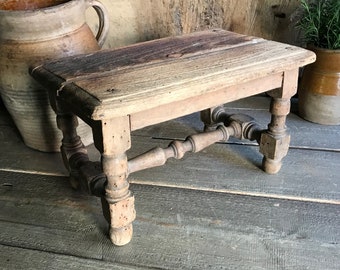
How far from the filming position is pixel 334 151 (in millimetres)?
1131

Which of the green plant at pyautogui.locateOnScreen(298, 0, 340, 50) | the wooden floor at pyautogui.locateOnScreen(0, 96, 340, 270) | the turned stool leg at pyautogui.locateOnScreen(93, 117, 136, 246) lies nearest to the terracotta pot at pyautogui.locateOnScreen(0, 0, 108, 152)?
the wooden floor at pyautogui.locateOnScreen(0, 96, 340, 270)

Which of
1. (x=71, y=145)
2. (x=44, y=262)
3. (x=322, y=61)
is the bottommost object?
(x=44, y=262)

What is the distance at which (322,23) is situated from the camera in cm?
115

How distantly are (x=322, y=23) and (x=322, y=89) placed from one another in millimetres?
163

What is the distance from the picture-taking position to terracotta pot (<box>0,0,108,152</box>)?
974mm

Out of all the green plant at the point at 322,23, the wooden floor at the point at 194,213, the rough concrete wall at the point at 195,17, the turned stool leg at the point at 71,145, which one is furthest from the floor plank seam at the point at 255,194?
the rough concrete wall at the point at 195,17

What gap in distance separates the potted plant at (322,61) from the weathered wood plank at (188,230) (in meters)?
0.35

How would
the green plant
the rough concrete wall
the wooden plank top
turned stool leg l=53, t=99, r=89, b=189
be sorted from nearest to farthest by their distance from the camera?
the wooden plank top → turned stool leg l=53, t=99, r=89, b=189 → the green plant → the rough concrete wall

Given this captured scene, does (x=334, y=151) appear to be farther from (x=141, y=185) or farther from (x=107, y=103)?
(x=107, y=103)

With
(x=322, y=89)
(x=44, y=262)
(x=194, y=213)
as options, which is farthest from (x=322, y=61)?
(x=44, y=262)

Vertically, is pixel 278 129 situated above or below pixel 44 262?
above

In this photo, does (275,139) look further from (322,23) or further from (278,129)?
(322,23)

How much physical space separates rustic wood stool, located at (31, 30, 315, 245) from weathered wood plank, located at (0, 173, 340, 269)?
0.06 m

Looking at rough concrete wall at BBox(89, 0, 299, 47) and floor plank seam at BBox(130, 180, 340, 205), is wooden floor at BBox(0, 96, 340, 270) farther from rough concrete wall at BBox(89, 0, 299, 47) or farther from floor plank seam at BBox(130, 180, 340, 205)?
rough concrete wall at BBox(89, 0, 299, 47)
